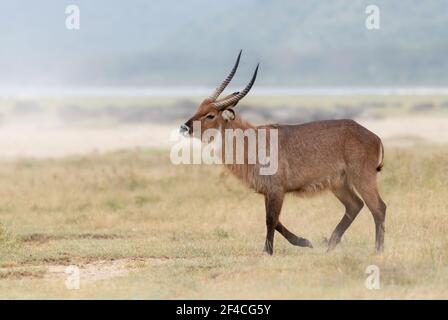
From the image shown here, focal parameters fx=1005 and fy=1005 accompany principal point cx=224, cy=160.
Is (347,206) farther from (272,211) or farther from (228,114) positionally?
(228,114)

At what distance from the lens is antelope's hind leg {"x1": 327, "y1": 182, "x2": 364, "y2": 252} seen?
41.1 ft

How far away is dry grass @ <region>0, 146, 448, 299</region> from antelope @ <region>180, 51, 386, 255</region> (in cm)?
53

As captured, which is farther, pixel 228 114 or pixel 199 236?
pixel 199 236

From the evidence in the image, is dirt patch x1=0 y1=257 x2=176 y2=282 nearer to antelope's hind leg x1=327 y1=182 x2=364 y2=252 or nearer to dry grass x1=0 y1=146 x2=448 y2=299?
dry grass x1=0 y1=146 x2=448 y2=299

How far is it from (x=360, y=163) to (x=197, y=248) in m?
2.28

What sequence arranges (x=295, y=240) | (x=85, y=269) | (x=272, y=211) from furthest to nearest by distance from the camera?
(x=295, y=240), (x=272, y=211), (x=85, y=269)

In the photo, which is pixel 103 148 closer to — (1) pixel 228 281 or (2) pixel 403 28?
(1) pixel 228 281

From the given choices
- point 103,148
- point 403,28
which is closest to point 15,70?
point 403,28

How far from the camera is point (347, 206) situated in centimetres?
1270

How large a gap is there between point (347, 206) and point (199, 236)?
234cm

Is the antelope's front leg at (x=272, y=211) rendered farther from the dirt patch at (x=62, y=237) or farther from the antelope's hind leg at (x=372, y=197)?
the dirt patch at (x=62, y=237)

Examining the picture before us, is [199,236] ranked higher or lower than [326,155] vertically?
lower

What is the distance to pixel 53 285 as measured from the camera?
1037 centimetres

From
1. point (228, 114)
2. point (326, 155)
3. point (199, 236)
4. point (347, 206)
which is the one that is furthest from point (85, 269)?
point (347, 206)
